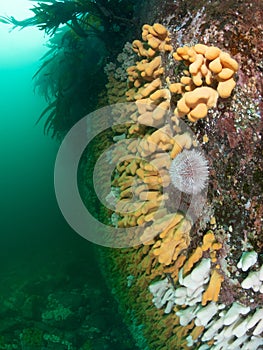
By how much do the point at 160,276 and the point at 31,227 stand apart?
897 cm

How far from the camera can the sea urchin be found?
6.19 feet

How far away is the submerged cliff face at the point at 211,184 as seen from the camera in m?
1.69

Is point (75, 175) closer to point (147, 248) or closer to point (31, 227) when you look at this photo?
point (147, 248)

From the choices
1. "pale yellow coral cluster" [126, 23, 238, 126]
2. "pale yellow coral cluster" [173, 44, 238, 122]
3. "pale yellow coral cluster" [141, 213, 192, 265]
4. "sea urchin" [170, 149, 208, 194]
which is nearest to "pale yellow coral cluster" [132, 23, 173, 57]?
"pale yellow coral cluster" [126, 23, 238, 126]

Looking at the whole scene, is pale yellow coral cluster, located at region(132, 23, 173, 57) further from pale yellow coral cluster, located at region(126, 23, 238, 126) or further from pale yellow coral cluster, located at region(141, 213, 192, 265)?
pale yellow coral cluster, located at region(141, 213, 192, 265)

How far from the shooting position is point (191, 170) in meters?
1.90

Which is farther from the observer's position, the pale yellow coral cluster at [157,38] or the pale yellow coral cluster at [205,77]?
the pale yellow coral cluster at [157,38]

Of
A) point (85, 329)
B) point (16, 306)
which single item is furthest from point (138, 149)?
point (16, 306)

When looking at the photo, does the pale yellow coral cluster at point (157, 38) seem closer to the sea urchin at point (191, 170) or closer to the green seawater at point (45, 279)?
the sea urchin at point (191, 170)

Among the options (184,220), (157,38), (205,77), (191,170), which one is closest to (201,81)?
(205,77)

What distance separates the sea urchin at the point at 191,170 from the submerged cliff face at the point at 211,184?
50 millimetres

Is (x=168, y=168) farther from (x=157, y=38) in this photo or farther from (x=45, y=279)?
(x=45, y=279)

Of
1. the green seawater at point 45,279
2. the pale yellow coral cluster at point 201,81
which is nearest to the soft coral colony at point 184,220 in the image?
the pale yellow coral cluster at point 201,81

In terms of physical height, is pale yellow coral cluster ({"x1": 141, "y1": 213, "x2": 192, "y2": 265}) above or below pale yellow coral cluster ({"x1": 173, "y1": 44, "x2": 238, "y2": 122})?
below
